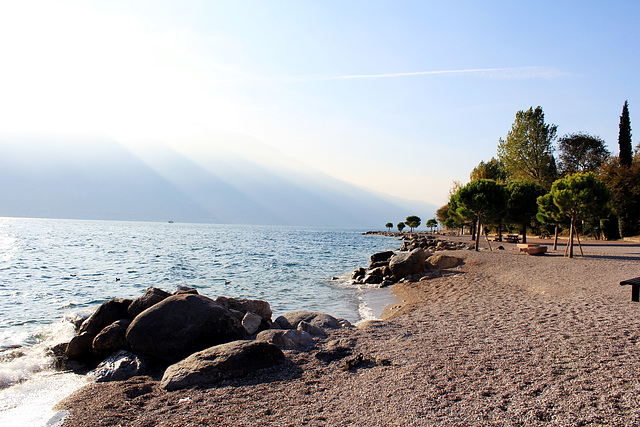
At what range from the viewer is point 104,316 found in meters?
10.6

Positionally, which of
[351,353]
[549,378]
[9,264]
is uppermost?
[549,378]

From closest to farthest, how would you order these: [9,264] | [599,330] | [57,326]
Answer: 1. [599,330]
2. [57,326]
3. [9,264]

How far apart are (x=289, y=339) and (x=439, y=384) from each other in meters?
3.90

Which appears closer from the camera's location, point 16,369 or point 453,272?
point 16,369

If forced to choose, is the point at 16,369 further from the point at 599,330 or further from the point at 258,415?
the point at 599,330

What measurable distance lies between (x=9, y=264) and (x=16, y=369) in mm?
32088

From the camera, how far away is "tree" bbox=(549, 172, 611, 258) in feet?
91.1

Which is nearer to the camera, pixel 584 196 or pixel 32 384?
pixel 32 384

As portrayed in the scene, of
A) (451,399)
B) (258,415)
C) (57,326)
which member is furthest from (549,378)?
(57,326)

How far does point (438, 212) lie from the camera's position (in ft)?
370

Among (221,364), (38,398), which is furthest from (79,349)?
(221,364)

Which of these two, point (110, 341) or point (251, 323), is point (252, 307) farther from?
point (110, 341)

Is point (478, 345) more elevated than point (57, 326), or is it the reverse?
point (478, 345)

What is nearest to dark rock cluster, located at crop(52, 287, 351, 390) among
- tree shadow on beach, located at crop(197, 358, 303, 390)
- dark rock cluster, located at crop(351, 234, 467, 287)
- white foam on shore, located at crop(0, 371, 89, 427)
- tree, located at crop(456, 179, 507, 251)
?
tree shadow on beach, located at crop(197, 358, 303, 390)
